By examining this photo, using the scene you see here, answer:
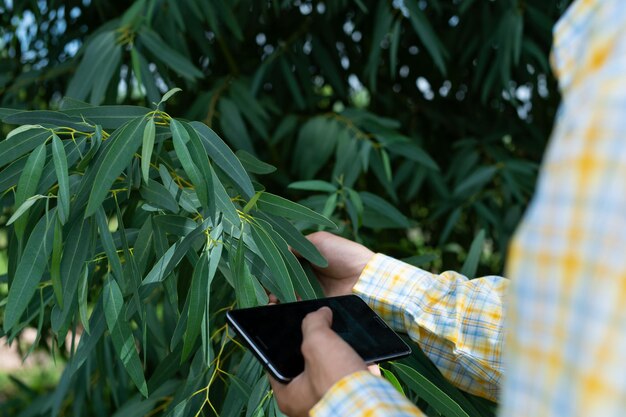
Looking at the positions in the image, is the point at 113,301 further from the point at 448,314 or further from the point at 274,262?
the point at 448,314

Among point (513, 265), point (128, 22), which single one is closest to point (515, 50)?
point (128, 22)

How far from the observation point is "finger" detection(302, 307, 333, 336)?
0.56 meters

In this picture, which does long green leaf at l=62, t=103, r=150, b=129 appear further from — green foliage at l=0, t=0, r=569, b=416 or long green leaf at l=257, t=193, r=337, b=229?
long green leaf at l=257, t=193, r=337, b=229

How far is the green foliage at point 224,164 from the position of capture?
31.2 inches

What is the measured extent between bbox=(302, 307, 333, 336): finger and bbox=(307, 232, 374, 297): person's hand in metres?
0.34

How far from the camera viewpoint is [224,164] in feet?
2.70

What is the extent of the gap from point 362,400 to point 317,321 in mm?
103

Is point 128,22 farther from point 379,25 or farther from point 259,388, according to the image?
point 259,388

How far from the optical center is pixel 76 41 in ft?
5.55

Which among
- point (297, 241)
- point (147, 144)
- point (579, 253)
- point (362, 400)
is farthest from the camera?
point (297, 241)

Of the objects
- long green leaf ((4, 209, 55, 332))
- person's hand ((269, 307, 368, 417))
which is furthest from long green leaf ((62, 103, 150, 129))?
person's hand ((269, 307, 368, 417))

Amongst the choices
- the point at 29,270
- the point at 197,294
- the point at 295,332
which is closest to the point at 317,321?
the point at 295,332

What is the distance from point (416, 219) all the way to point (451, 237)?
0.09m

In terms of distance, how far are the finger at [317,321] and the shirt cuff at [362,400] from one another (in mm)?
65
